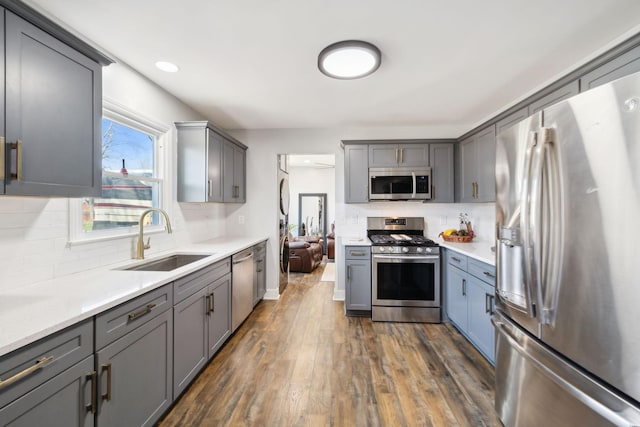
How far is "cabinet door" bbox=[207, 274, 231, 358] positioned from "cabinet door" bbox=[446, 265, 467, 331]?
2335mm

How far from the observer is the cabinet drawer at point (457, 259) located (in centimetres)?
269

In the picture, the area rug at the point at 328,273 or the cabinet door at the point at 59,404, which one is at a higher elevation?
the cabinet door at the point at 59,404

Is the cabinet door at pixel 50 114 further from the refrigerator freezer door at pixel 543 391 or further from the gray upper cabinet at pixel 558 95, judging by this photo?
the gray upper cabinet at pixel 558 95

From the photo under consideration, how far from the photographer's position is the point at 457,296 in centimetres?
284

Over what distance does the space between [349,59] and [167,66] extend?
1.49 m

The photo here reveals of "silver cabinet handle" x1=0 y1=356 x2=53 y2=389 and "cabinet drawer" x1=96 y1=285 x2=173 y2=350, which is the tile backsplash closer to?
"cabinet drawer" x1=96 y1=285 x2=173 y2=350

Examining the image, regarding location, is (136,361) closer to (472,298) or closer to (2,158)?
(2,158)

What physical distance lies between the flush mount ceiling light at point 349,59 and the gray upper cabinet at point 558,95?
4.36 ft

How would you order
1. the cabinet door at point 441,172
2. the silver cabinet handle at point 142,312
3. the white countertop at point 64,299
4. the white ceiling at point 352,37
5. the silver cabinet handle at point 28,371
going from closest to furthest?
1. the silver cabinet handle at point 28,371
2. the white countertop at point 64,299
3. the silver cabinet handle at point 142,312
4. the white ceiling at point 352,37
5. the cabinet door at point 441,172

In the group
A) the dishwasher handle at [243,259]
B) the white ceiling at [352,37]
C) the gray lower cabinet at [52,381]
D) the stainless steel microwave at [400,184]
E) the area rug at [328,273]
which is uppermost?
the white ceiling at [352,37]

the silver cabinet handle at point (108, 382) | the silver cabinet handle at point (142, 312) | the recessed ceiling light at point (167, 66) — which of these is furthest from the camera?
the recessed ceiling light at point (167, 66)

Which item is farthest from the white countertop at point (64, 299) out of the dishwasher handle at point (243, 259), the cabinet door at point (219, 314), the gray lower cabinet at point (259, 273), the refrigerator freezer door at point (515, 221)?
the refrigerator freezer door at point (515, 221)

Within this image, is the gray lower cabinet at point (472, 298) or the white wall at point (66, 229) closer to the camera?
the white wall at point (66, 229)

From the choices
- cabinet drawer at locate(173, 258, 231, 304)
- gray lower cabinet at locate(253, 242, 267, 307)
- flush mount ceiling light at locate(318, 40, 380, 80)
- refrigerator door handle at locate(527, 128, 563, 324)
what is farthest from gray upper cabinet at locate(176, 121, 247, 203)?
refrigerator door handle at locate(527, 128, 563, 324)
